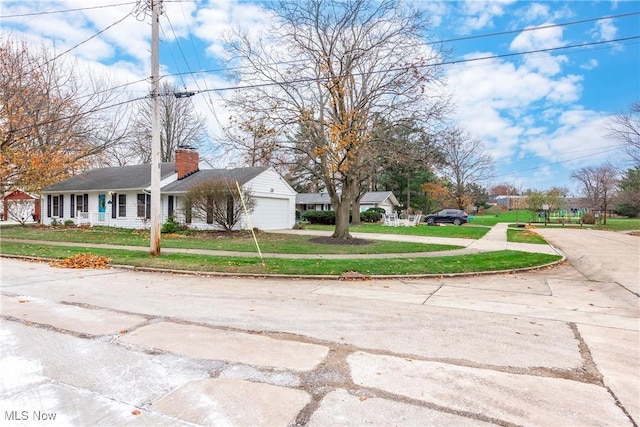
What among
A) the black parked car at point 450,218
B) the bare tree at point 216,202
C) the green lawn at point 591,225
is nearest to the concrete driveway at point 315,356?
the bare tree at point 216,202

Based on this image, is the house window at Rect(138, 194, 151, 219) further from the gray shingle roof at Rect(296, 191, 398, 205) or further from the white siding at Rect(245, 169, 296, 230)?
the gray shingle roof at Rect(296, 191, 398, 205)

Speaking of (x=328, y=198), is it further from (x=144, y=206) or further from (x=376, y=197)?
(x=144, y=206)

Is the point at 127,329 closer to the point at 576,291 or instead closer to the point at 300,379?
the point at 300,379

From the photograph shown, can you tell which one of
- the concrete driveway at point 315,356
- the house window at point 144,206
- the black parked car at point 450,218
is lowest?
the concrete driveway at point 315,356

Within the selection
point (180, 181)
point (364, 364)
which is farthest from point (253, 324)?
point (180, 181)

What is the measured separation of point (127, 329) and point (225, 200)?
14860 millimetres

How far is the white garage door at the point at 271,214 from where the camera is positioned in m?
23.0

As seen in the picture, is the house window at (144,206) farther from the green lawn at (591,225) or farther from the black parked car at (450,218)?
the green lawn at (591,225)

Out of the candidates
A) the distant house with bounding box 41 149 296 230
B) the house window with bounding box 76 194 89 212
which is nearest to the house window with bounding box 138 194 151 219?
the distant house with bounding box 41 149 296 230

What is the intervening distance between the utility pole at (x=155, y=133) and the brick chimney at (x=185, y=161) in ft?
47.2

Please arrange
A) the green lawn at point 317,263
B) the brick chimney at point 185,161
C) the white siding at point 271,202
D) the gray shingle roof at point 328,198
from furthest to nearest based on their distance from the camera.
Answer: the gray shingle roof at point 328,198 → the brick chimney at point 185,161 → the white siding at point 271,202 → the green lawn at point 317,263

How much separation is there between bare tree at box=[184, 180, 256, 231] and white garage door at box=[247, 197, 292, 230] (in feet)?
8.34

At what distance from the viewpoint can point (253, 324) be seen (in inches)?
203

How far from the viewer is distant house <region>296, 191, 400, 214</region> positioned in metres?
44.0
